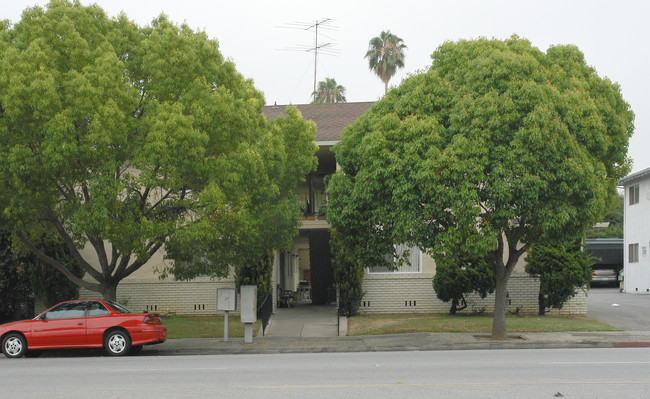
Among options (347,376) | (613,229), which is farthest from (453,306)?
(613,229)

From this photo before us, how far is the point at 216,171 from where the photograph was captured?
1614 cm

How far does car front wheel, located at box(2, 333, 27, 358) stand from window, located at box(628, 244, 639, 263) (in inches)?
1334

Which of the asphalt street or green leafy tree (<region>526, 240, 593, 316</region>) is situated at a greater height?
green leafy tree (<region>526, 240, 593, 316</region>)

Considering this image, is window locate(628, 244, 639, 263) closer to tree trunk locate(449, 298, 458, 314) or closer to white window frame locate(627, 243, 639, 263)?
white window frame locate(627, 243, 639, 263)

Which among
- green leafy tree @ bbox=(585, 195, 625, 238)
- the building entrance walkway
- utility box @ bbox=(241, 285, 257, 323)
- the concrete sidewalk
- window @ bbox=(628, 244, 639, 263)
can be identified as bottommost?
the building entrance walkway

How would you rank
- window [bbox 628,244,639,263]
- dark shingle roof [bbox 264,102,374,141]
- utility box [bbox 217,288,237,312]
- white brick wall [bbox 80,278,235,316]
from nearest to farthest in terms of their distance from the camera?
1. utility box [bbox 217,288,237,312]
2. white brick wall [bbox 80,278,235,316]
3. dark shingle roof [bbox 264,102,374,141]
4. window [bbox 628,244,639,263]

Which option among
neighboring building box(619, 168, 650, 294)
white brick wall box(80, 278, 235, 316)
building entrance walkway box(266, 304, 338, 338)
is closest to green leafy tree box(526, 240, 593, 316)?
building entrance walkway box(266, 304, 338, 338)

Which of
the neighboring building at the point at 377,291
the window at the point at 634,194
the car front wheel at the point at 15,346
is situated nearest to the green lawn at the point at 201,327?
the neighboring building at the point at 377,291

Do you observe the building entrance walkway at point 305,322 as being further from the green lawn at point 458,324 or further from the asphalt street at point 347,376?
the asphalt street at point 347,376

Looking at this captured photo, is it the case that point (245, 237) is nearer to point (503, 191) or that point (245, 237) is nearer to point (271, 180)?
point (271, 180)

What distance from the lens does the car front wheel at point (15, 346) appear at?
52.5ft

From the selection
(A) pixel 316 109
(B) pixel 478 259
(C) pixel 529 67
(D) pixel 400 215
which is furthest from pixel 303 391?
(A) pixel 316 109

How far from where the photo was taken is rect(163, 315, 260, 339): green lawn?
1988 cm

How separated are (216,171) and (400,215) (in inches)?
181
